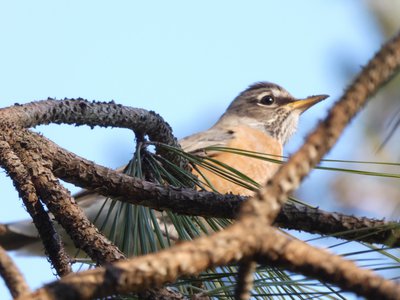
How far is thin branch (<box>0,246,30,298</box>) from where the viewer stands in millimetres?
1222

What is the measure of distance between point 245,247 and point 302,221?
0.90 meters

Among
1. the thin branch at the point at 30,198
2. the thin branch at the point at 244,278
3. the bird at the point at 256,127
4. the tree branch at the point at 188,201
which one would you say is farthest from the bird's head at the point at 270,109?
the thin branch at the point at 244,278

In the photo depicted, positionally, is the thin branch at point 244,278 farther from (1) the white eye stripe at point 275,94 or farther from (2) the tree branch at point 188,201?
(1) the white eye stripe at point 275,94

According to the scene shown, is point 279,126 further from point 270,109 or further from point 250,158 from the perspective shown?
point 250,158

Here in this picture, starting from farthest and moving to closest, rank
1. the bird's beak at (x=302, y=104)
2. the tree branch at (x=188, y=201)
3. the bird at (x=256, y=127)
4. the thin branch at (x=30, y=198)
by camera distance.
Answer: the bird's beak at (x=302, y=104) < the bird at (x=256, y=127) < the thin branch at (x=30, y=198) < the tree branch at (x=188, y=201)

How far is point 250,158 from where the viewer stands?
589cm

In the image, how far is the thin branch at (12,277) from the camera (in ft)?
4.01

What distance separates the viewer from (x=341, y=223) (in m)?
1.94

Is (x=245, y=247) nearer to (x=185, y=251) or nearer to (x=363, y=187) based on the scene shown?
(x=185, y=251)

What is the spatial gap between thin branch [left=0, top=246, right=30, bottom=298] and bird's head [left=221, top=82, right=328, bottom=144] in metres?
6.40

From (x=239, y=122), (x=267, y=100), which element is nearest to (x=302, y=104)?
(x=267, y=100)

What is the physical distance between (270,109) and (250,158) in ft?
7.45

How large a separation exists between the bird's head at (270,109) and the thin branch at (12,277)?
21.0 feet

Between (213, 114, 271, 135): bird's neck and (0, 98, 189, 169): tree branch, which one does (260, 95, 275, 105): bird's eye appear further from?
(0, 98, 189, 169): tree branch
